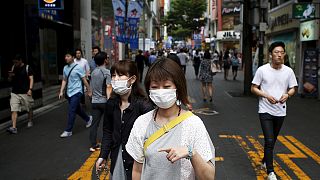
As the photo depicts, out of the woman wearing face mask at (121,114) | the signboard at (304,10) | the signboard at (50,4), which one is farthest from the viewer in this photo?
the signboard at (304,10)

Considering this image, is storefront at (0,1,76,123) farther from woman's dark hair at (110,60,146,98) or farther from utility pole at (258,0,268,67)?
utility pole at (258,0,268,67)

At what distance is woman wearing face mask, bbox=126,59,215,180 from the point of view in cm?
219

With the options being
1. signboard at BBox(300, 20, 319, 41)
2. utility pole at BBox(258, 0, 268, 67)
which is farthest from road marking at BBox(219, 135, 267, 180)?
signboard at BBox(300, 20, 319, 41)

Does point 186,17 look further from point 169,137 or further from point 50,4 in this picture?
point 169,137

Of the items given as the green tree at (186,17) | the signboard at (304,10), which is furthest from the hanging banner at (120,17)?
the green tree at (186,17)

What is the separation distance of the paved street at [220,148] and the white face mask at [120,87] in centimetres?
Answer: 246

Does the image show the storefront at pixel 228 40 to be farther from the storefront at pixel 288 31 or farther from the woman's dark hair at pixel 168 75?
the woman's dark hair at pixel 168 75

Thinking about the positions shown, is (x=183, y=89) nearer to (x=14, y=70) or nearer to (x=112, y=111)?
(x=112, y=111)

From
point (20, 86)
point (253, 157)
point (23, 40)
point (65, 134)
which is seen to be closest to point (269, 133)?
point (253, 157)

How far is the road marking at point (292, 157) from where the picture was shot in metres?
5.63

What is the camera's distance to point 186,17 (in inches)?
2515

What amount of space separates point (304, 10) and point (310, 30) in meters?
2.10

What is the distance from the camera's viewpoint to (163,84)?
92.7 inches

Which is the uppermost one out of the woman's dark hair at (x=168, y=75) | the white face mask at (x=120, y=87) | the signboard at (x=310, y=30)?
the signboard at (x=310, y=30)
